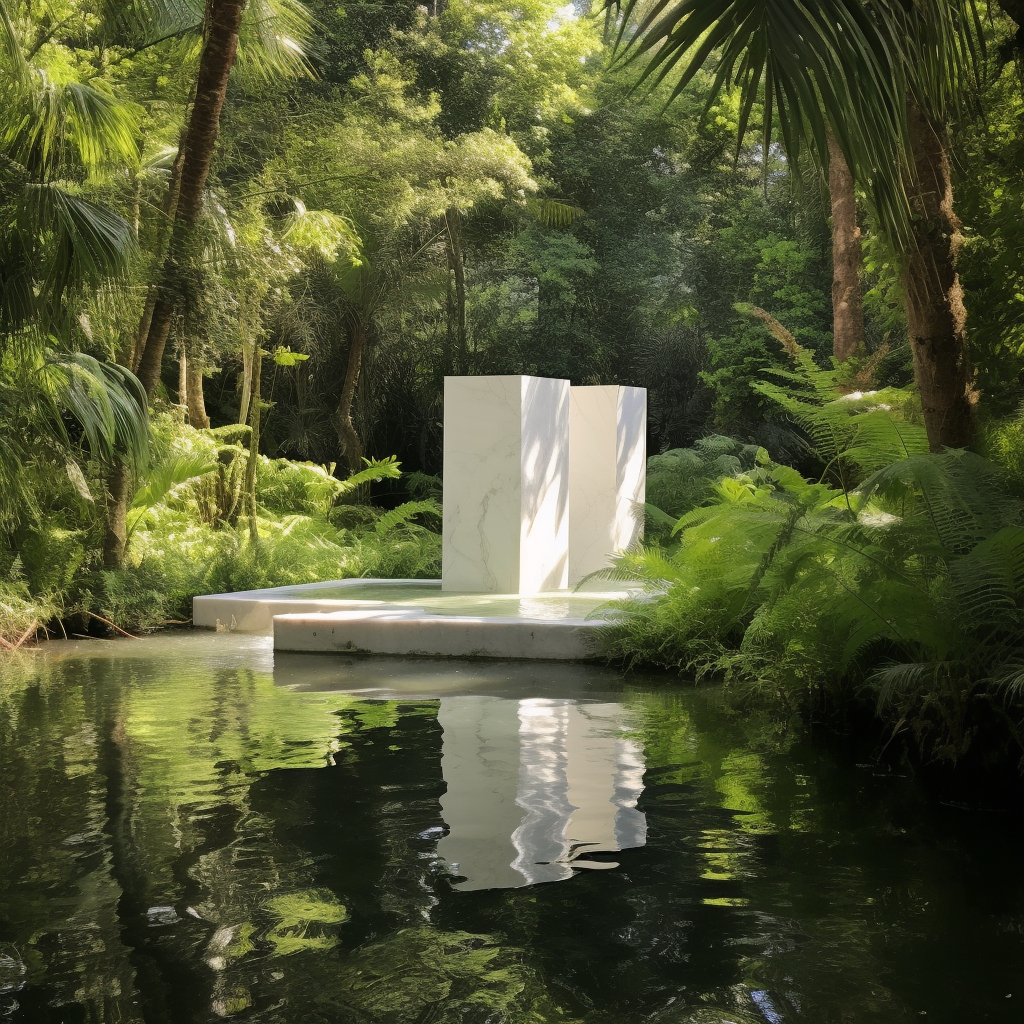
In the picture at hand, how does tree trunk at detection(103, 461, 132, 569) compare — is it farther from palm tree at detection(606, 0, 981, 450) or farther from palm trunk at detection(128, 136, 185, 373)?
palm tree at detection(606, 0, 981, 450)

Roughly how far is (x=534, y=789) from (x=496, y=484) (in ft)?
21.0

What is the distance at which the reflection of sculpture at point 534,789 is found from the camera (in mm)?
3877

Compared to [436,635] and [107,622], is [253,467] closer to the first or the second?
[107,622]

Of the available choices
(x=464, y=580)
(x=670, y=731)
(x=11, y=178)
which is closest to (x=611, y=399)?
(x=464, y=580)

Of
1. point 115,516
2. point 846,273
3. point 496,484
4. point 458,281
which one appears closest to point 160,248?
point 115,516

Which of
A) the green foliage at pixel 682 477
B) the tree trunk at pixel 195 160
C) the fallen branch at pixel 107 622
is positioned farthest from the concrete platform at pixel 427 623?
the green foliage at pixel 682 477

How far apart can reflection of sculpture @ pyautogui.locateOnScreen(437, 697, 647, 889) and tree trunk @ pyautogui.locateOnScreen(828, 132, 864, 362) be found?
8.17 m

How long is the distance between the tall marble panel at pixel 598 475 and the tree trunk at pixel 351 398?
7217mm

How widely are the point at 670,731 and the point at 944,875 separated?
2427mm

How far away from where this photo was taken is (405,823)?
14.1ft

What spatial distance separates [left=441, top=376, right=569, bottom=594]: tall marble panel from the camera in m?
11.0

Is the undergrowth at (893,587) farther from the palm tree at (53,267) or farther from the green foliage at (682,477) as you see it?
the green foliage at (682,477)

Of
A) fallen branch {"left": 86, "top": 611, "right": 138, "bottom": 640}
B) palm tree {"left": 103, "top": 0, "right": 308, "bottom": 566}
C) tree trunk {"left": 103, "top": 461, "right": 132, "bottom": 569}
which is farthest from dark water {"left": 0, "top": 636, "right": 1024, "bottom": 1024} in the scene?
palm tree {"left": 103, "top": 0, "right": 308, "bottom": 566}

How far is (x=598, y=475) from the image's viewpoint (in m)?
13.2
